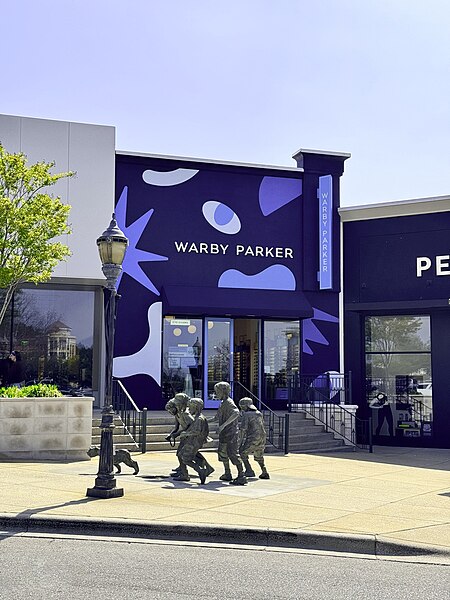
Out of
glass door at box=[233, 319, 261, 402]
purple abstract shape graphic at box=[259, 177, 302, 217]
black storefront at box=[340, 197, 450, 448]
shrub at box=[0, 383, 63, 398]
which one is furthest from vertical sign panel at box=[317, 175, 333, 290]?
shrub at box=[0, 383, 63, 398]

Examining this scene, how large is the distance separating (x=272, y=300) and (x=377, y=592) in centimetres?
1610

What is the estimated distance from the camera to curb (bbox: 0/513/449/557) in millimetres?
8430

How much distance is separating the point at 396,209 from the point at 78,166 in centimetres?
927

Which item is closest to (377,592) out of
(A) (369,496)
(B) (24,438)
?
(A) (369,496)

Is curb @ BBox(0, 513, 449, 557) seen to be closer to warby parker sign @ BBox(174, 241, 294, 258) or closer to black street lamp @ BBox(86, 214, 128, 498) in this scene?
black street lamp @ BBox(86, 214, 128, 498)

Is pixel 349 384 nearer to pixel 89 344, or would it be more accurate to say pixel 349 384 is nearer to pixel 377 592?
pixel 89 344

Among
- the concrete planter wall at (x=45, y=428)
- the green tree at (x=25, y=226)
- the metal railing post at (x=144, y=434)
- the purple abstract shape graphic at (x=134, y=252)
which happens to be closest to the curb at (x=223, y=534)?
the concrete planter wall at (x=45, y=428)

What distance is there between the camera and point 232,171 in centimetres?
2319

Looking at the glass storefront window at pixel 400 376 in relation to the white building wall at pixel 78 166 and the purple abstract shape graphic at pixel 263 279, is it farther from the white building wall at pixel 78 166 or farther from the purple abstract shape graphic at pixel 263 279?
the white building wall at pixel 78 166

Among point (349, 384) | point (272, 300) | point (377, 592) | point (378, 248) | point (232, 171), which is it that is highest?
point (232, 171)

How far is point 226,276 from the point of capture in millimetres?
22719

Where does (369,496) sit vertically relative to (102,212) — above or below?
below

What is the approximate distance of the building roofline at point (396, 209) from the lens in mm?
22375

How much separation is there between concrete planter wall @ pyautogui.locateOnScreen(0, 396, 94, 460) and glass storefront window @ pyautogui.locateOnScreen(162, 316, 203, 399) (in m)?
6.40
